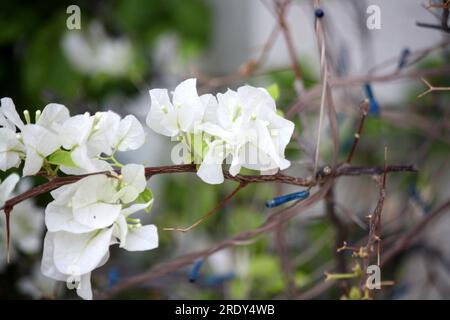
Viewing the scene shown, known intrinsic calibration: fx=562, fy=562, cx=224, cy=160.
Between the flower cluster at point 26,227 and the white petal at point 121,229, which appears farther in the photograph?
the flower cluster at point 26,227

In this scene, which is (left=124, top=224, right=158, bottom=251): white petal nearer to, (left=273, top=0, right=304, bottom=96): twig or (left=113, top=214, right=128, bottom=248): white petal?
(left=113, top=214, right=128, bottom=248): white petal

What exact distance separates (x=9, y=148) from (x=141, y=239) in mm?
Answer: 82

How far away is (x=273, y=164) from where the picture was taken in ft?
0.93

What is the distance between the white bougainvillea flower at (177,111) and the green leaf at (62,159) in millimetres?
43

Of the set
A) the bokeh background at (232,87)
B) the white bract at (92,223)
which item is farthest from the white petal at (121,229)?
the bokeh background at (232,87)

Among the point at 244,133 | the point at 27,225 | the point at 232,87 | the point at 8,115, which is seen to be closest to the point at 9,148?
the point at 8,115

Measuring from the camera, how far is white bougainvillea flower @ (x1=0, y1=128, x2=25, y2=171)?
0.28 m

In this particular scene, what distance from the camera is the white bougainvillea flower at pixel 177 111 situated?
0.28 m

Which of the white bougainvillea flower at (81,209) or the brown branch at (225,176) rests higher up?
the brown branch at (225,176)

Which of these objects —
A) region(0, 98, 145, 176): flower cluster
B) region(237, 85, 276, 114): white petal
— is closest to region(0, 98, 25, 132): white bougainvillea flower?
region(0, 98, 145, 176): flower cluster

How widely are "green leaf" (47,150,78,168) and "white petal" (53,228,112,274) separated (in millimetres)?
34

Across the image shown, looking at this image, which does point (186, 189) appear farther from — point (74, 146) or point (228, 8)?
point (74, 146)

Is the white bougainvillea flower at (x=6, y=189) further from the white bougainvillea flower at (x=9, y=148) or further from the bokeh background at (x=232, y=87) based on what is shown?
the bokeh background at (x=232, y=87)
